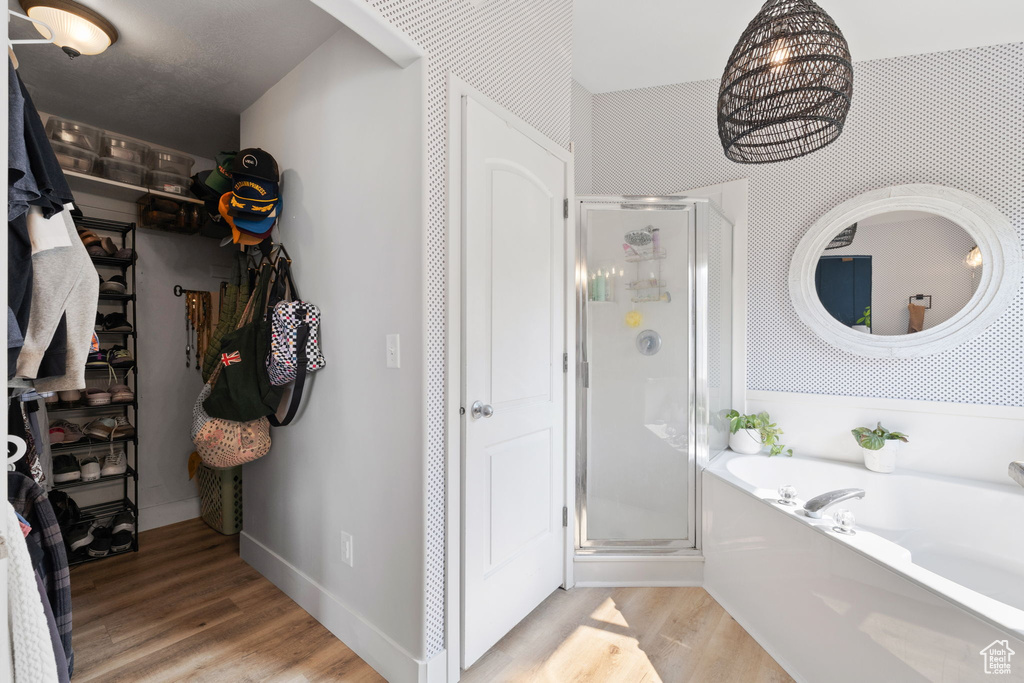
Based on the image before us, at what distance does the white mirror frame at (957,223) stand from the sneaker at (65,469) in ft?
12.4

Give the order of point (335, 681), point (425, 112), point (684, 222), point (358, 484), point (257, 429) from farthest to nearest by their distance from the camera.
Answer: point (684, 222)
point (257, 429)
point (358, 484)
point (335, 681)
point (425, 112)

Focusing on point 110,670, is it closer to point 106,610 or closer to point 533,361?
point 106,610

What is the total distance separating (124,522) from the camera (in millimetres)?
2637

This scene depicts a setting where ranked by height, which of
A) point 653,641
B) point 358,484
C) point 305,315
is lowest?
point 653,641

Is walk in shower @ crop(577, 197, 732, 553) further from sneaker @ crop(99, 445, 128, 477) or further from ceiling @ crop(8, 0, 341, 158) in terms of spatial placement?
sneaker @ crop(99, 445, 128, 477)

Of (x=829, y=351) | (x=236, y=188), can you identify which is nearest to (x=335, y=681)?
(x=236, y=188)

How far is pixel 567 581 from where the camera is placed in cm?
222

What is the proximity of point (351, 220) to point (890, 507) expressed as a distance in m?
2.61

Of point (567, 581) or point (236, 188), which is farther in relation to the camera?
point (567, 581)

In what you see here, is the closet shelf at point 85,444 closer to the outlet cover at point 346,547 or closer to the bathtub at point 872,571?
the outlet cover at point 346,547

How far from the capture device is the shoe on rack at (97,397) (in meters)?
2.55

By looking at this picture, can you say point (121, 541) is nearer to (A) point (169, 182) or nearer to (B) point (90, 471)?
(B) point (90, 471)

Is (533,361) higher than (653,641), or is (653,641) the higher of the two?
(533,361)

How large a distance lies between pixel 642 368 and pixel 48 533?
6.97ft
